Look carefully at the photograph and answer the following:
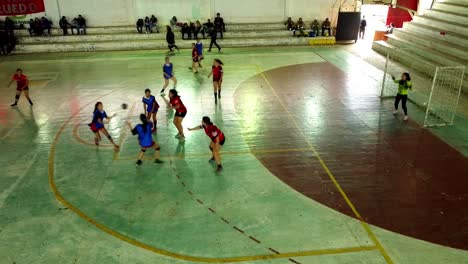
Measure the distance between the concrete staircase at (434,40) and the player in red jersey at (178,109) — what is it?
40.9ft

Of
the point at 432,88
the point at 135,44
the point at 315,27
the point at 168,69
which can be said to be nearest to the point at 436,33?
the point at 315,27

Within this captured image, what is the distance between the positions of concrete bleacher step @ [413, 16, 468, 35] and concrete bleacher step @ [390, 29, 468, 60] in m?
0.91

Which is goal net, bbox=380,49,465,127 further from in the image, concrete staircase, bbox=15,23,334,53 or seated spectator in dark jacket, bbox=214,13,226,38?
seated spectator in dark jacket, bbox=214,13,226,38

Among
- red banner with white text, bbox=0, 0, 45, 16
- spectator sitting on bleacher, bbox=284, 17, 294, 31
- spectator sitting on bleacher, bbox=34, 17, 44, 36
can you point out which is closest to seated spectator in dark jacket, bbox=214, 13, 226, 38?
spectator sitting on bleacher, bbox=284, 17, 294, 31

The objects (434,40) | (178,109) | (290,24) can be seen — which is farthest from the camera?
(290,24)

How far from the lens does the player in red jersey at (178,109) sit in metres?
12.0

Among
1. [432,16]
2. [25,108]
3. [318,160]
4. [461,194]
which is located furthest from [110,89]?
[432,16]

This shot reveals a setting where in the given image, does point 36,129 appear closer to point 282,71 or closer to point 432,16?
point 282,71

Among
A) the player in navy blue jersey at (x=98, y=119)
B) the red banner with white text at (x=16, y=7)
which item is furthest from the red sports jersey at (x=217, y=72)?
the red banner with white text at (x=16, y=7)

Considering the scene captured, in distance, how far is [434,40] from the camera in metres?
22.5

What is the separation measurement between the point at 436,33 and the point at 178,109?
62.0ft

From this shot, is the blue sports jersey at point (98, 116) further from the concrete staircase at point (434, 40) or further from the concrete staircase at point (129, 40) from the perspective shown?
the concrete staircase at point (129, 40)

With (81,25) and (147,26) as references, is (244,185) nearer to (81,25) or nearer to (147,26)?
(147,26)

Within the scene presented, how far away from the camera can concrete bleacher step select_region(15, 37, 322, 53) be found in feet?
88.9
